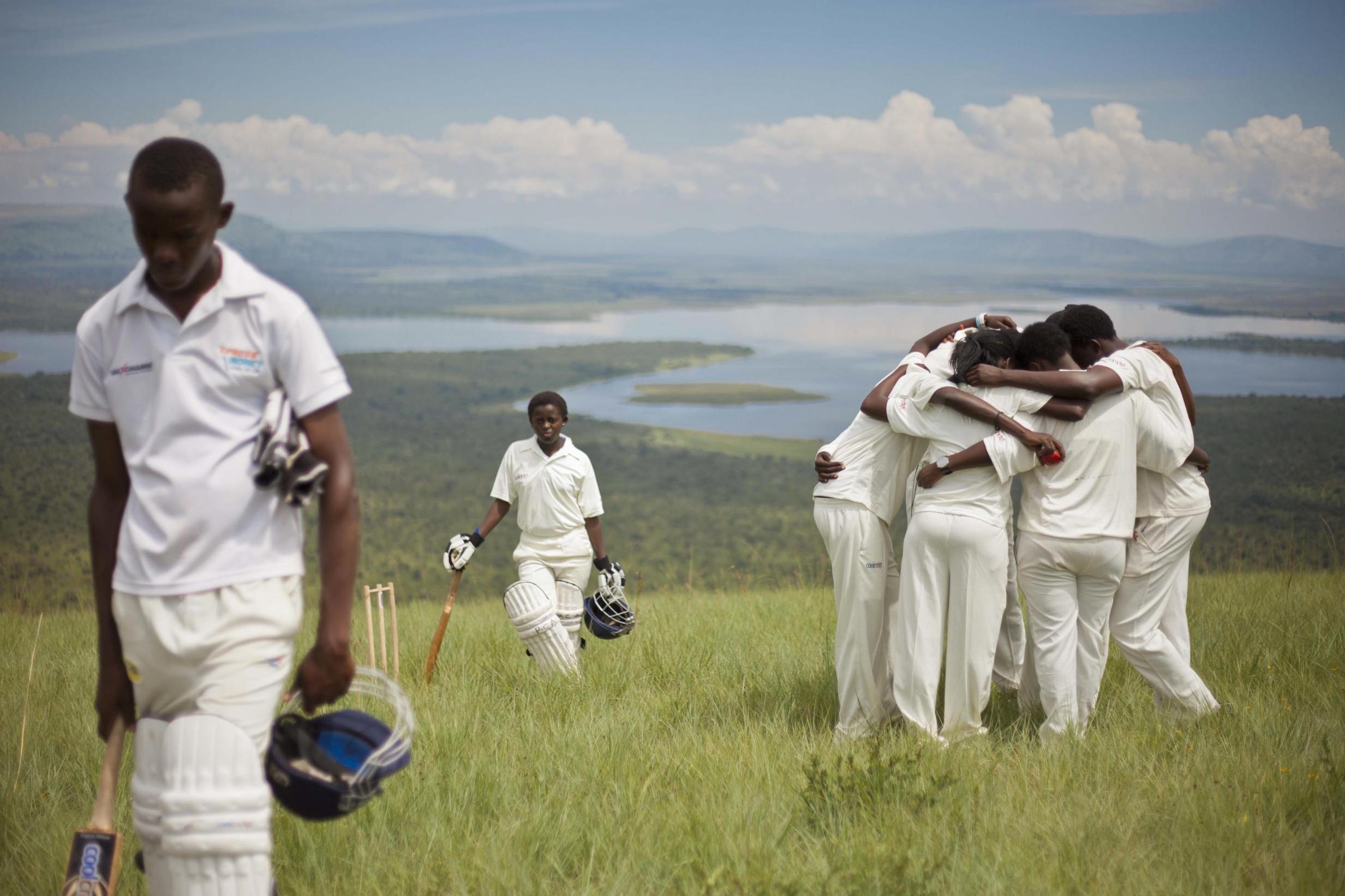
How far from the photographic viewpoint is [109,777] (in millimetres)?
3162

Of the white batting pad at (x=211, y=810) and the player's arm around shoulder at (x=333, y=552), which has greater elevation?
the player's arm around shoulder at (x=333, y=552)

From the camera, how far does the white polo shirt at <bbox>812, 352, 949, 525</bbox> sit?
5.63 m

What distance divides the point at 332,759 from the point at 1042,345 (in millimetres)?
3832

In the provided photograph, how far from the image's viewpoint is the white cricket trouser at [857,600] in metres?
5.60

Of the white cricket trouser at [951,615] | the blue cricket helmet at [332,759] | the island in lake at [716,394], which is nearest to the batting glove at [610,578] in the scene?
the white cricket trouser at [951,615]

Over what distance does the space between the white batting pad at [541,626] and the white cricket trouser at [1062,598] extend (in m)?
2.72

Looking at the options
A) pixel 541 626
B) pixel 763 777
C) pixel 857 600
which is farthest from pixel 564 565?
pixel 763 777

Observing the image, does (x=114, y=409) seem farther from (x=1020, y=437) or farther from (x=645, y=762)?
(x=1020, y=437)

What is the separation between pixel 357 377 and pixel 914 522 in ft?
279

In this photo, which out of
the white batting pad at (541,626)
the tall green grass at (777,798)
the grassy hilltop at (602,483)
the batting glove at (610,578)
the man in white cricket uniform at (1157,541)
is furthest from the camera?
the grassy hilltop at (602,483)

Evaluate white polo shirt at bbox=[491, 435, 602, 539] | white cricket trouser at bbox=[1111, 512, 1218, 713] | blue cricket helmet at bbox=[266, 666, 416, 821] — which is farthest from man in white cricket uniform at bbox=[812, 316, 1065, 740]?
blue cricket helmet at bbox=[266, 666, 416, 821]

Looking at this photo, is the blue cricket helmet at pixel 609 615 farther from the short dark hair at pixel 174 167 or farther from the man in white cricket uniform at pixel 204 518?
the short dark hair at pixel 174 167

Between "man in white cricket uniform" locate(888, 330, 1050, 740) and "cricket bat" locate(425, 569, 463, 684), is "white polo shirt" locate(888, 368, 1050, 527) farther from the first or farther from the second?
"cricket bat" locate(425, 569, 463, 684)

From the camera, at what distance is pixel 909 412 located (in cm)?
549
